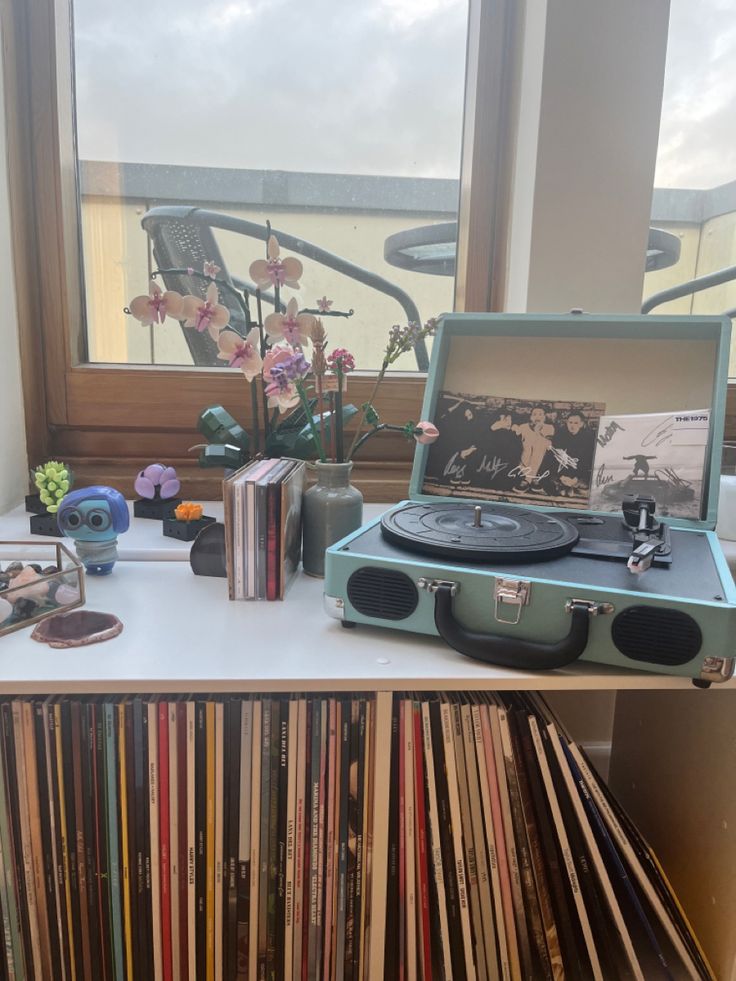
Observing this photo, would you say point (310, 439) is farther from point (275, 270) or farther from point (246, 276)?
point (246, 276)

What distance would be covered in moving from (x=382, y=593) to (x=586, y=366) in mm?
543

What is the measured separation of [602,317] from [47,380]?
39.8 inches

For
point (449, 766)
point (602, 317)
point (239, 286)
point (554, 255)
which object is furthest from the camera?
point (239, 286)

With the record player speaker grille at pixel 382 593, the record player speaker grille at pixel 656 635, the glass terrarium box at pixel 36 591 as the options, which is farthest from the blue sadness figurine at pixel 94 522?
the record player speaker grille at pixel 656 635

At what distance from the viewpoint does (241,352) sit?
90 cm

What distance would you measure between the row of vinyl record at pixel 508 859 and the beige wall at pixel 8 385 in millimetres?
834

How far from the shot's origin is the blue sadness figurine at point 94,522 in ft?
2.84

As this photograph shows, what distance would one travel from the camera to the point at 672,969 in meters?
0.85

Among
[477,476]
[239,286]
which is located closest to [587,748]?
[477,476]

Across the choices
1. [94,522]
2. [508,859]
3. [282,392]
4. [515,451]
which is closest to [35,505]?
[94,522]

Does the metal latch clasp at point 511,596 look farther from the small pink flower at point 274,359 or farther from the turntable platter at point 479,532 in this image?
the small pink flower at point 274,359

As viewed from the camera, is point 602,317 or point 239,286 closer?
point 602,317

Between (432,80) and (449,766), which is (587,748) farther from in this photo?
(432,80)

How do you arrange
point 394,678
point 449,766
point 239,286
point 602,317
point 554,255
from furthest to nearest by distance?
point 239,286, point 554,255, point 602,317, point 449,766, point 394,678
